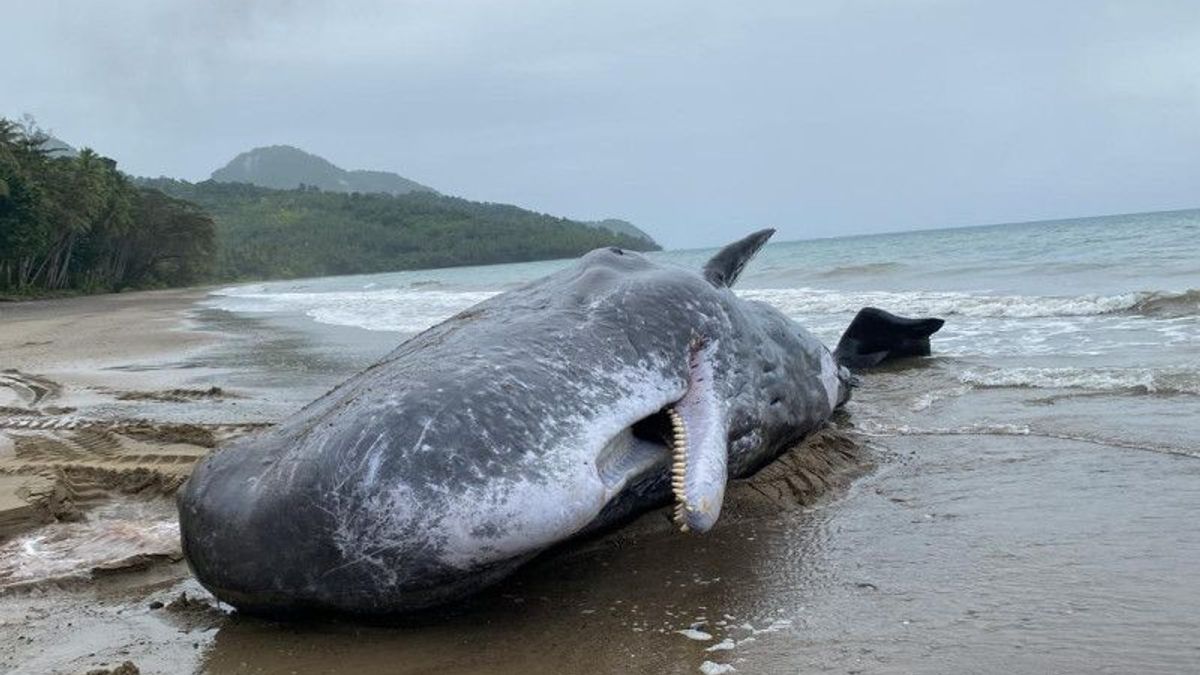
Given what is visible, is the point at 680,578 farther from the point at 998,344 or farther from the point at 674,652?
the point at 998,344

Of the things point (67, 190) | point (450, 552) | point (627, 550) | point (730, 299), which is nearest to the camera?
point (450, 552)

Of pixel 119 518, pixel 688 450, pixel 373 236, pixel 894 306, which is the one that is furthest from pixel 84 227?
pixel 373 236

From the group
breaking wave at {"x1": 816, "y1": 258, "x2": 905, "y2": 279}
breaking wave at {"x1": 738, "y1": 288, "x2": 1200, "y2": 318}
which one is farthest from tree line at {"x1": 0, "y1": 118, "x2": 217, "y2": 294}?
breaking wave at {"x1": 738, "y1": 288, "x2": 1200, "y2": 318}

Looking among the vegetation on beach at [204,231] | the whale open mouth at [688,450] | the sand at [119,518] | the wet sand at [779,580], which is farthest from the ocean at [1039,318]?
the vegetation on beach at [204,231]

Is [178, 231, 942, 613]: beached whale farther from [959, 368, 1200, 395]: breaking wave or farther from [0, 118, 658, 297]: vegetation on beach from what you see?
[0, 118, 658, 297]: vegetation on beach

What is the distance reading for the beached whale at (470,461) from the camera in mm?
3078

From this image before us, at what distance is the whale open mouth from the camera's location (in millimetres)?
3580

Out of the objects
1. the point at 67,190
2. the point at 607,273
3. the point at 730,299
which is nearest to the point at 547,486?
the point at 607,273

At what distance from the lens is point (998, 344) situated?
11555 mm

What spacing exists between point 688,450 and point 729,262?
6.43 feet

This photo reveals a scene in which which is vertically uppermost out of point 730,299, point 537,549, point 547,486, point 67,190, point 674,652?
point 67,190

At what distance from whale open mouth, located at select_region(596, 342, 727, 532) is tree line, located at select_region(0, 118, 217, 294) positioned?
42.6 meters

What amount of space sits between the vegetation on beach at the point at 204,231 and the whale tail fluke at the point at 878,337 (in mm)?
39622

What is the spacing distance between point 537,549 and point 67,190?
51904 mm
